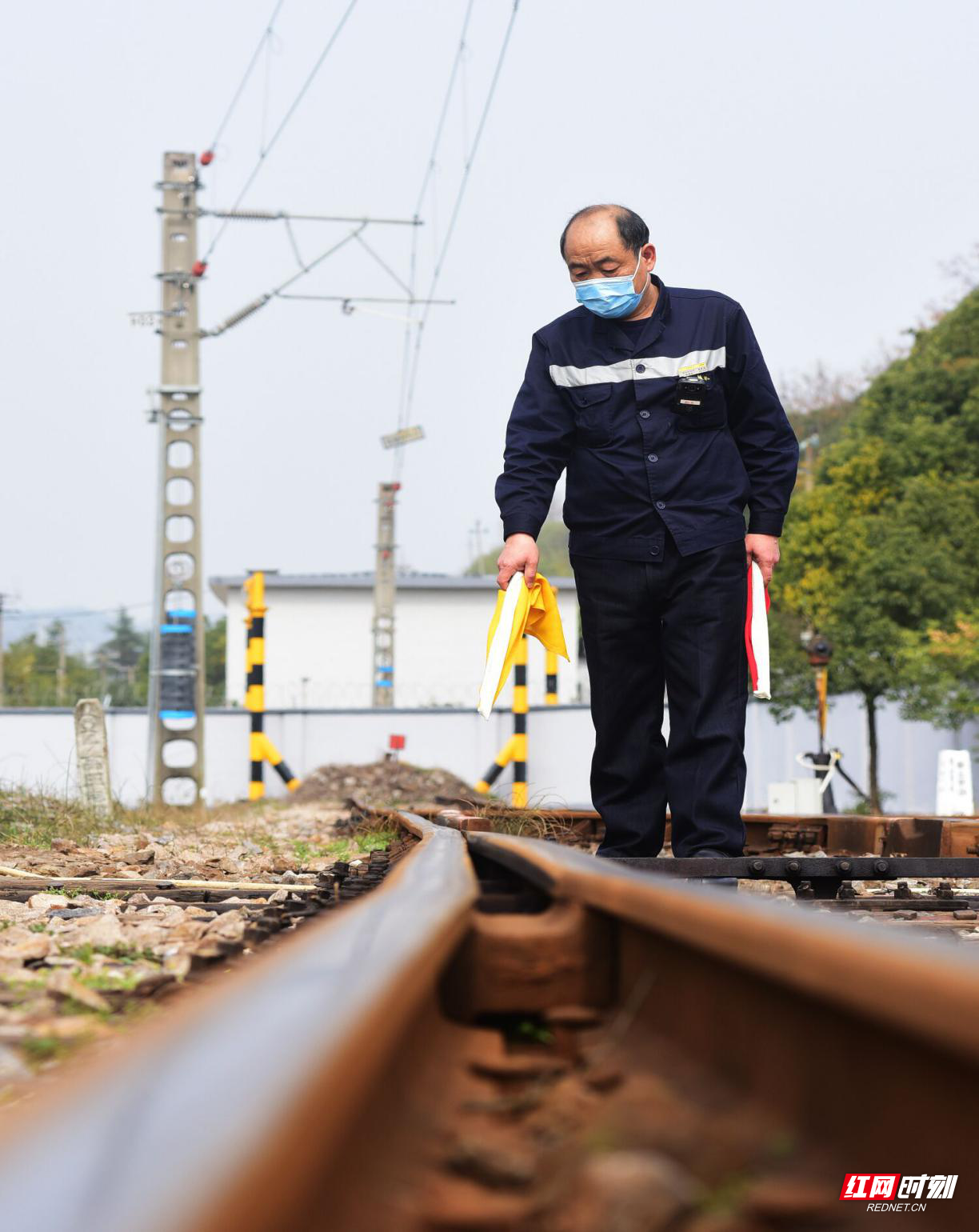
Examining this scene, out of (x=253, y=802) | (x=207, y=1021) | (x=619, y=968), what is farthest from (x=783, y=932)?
(x=253, y=802)

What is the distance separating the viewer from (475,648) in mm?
58156

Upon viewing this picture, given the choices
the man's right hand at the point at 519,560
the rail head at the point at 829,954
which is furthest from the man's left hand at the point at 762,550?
the rail head at the point at 829,954

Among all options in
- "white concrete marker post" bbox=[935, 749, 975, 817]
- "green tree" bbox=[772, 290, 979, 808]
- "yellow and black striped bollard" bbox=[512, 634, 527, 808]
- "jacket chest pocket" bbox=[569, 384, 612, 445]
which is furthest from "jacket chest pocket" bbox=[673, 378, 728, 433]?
"green tree" bbox=[772, 290, 979, 808]

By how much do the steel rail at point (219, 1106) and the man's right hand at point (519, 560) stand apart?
3.05 meters

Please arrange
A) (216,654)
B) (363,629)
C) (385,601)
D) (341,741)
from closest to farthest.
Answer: (341,741)
(385,601)
(363,629)
(216,654)

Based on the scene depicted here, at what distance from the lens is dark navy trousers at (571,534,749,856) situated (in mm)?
4266

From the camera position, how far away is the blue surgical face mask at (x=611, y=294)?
14.4ft

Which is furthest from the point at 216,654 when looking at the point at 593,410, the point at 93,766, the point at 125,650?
the point at 593,410

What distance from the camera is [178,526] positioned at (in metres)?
17.7

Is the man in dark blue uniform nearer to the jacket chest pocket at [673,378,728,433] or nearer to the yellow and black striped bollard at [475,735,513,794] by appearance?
the jacket chest pocket at [673,378,728,433]

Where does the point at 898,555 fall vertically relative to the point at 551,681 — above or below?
above

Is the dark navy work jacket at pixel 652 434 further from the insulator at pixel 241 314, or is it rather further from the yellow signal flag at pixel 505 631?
the insulator at pixel 241 314

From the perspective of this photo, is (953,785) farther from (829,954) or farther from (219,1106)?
(219,1106)

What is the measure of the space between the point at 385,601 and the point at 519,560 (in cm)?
3677
